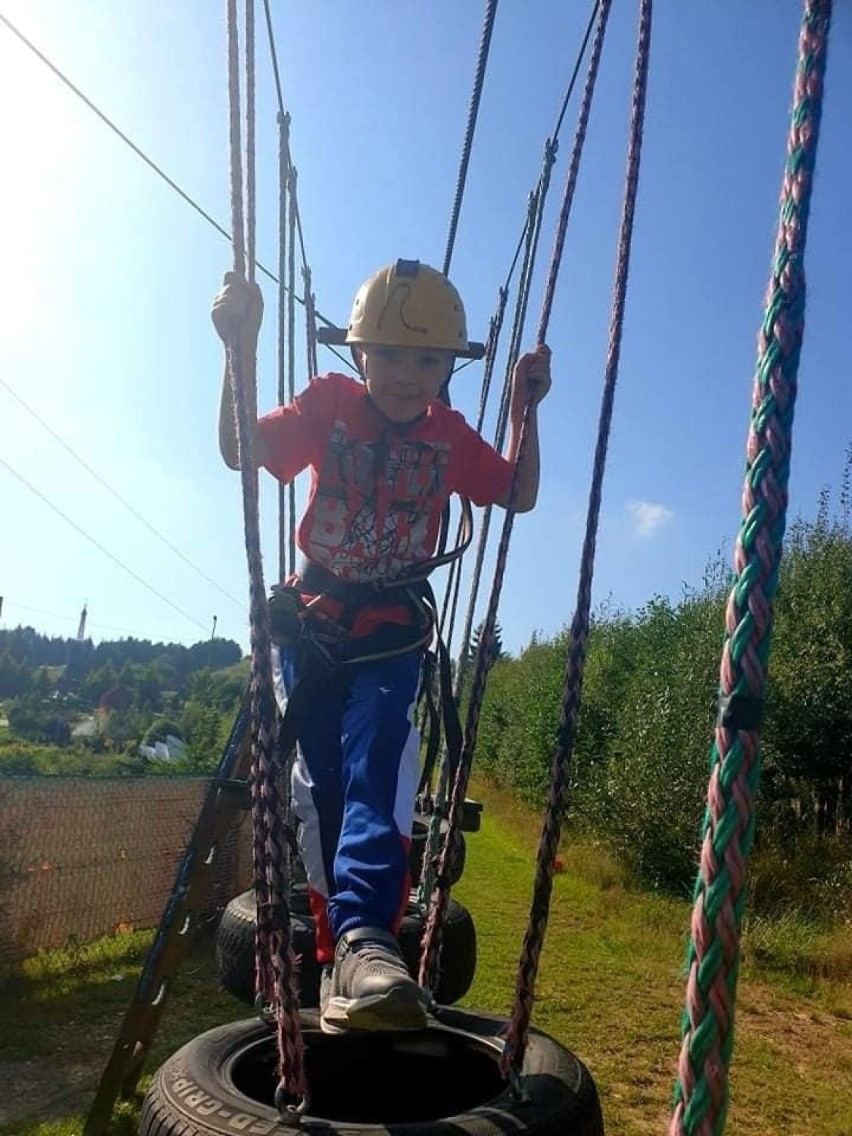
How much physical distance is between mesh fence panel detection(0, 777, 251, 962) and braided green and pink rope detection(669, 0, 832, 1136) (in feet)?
14.7

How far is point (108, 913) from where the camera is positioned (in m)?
5.91

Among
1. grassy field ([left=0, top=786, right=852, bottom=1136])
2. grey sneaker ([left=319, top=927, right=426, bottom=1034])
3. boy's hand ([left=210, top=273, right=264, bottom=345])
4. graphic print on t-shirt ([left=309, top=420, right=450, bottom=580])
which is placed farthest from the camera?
grassy field ([left=0, top=786, right=852, bottom=1136])

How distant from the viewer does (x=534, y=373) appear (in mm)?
2055

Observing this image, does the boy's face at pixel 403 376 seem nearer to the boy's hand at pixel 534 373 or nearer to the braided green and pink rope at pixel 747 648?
the boy's hand at pixel 534 373

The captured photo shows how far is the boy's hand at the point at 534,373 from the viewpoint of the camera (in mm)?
2049

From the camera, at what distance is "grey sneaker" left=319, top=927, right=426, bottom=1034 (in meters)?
1.40

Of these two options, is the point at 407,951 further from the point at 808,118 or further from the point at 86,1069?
the point at 86,1069

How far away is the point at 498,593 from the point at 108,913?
4789mm

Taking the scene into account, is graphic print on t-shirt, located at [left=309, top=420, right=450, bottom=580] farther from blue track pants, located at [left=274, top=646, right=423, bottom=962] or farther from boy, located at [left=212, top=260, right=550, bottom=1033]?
blue track pants, located at [left=274, top=646, right=423, bottom=962]

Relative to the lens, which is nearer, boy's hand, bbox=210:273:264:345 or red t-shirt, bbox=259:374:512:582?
boy's hand, bbox=210:273:264:345

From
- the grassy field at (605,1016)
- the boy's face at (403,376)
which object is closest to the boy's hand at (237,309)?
the boy's face at (403,376)

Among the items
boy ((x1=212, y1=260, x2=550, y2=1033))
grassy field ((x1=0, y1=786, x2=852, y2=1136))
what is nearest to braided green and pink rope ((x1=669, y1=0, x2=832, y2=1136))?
boy ((x1=212, y1=260, x2=550, y2=1033))

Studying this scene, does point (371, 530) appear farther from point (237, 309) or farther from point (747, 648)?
point (747, 648)

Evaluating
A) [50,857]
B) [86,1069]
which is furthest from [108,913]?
[86,1069]
